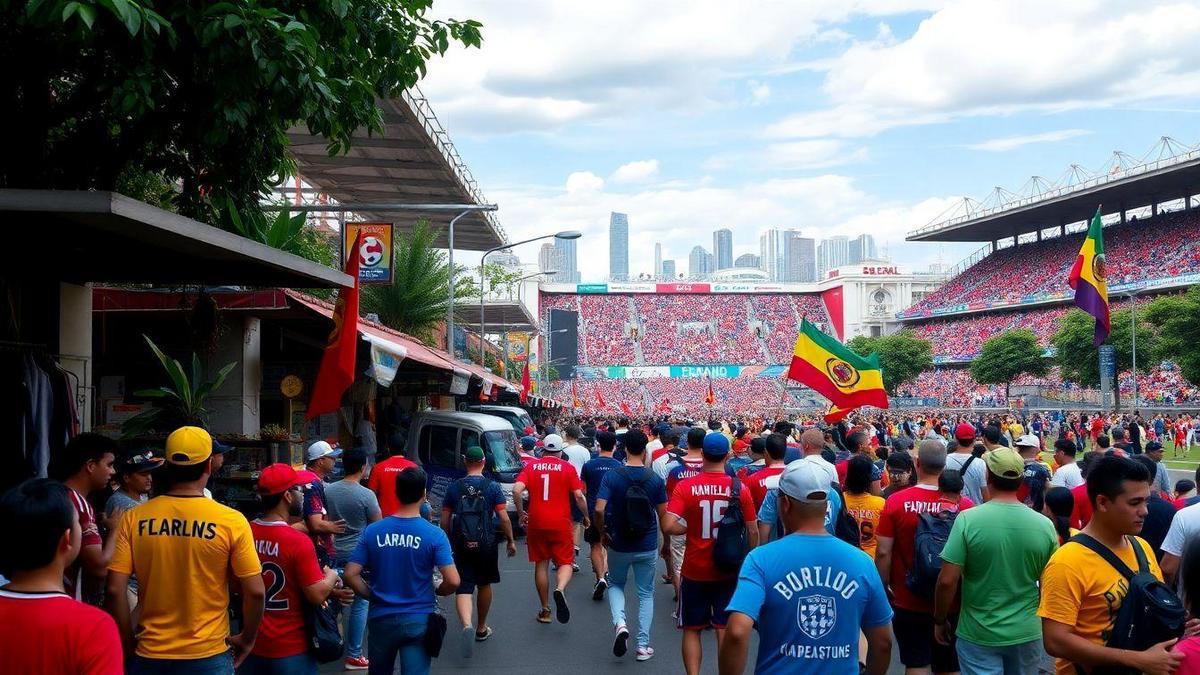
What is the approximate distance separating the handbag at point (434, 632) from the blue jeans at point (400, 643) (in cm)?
3

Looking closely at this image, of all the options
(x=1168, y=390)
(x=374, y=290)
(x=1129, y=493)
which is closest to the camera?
(x=1129, y=493)

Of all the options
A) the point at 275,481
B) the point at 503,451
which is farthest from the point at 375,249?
the point at 275,481

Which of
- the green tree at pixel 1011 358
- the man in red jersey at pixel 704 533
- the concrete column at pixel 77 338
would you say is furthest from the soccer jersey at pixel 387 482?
the green tree at pixel 1011 358

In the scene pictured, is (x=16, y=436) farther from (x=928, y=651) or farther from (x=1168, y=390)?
(x=1168, y=390)

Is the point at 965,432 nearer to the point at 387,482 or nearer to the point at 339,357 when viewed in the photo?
the point at 387,482

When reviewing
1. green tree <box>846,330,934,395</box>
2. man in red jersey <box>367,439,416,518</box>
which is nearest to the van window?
man in red jersey <box>367,439,416,518</box>

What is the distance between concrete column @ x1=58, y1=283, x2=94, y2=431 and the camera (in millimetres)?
9359

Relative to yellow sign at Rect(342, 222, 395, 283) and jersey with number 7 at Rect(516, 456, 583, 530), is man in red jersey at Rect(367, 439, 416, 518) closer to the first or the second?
jersey with number 7 at Rect(516, 456, 583, 530)

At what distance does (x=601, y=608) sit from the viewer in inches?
413

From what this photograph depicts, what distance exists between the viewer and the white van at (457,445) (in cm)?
1488

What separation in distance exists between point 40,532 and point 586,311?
352 ft

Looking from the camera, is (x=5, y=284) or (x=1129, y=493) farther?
Result: (x=5, y=284)

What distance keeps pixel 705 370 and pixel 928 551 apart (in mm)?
94136

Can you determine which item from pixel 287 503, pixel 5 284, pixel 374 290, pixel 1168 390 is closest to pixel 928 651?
pixel 287 503
